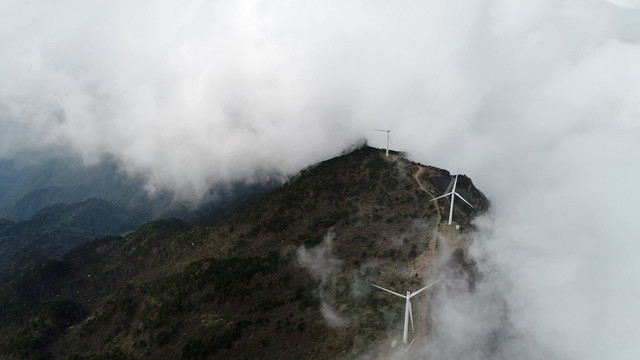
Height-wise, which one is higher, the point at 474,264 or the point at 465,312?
the point at 474,264

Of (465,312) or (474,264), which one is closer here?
(465,312)

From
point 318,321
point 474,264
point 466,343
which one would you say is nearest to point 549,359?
point 466,343

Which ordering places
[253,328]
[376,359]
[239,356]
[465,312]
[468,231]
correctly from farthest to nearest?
1. [468,231]
2. [253,328]
3. [239,356]
4. [465,312]
5. [376,359]

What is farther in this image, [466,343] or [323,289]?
[323,289]

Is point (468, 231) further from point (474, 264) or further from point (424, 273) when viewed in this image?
point (424, 273)

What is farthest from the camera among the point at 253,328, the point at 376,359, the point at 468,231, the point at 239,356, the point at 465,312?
the point at 468,231

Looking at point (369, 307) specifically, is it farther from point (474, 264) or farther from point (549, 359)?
point (549, 359)

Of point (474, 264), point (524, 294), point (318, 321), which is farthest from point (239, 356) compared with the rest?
point (524, 294)

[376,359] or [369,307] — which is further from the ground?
[369,307]

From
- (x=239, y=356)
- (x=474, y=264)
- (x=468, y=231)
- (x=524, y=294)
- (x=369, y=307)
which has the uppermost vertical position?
(x=468, y=231)
